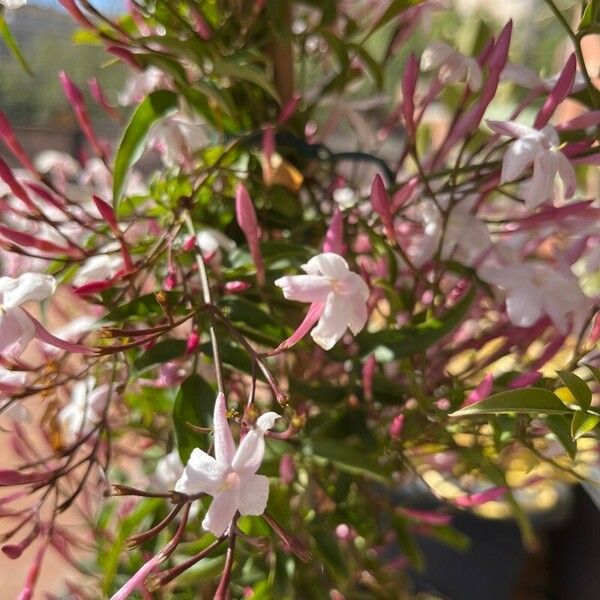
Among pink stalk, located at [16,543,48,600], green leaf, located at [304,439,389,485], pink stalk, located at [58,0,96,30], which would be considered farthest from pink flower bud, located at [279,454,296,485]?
pink stalk, located at [58,0,96,30]

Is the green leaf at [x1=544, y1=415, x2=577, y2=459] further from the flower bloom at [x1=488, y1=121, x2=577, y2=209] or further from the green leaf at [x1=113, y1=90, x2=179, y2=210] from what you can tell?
the green leaf at [x1=113, y1=90, x2=179, y2=210]

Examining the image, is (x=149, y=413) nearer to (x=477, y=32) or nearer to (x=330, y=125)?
(x=330, y=125)

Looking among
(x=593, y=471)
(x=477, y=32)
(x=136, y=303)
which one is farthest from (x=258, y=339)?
(x=593, y=471)

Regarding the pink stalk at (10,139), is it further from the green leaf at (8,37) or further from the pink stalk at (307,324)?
the pink stalk at (307,324)

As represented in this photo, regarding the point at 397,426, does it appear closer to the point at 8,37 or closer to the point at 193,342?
the point at 193,342

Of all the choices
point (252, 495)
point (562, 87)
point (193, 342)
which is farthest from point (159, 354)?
point (562, 87)
